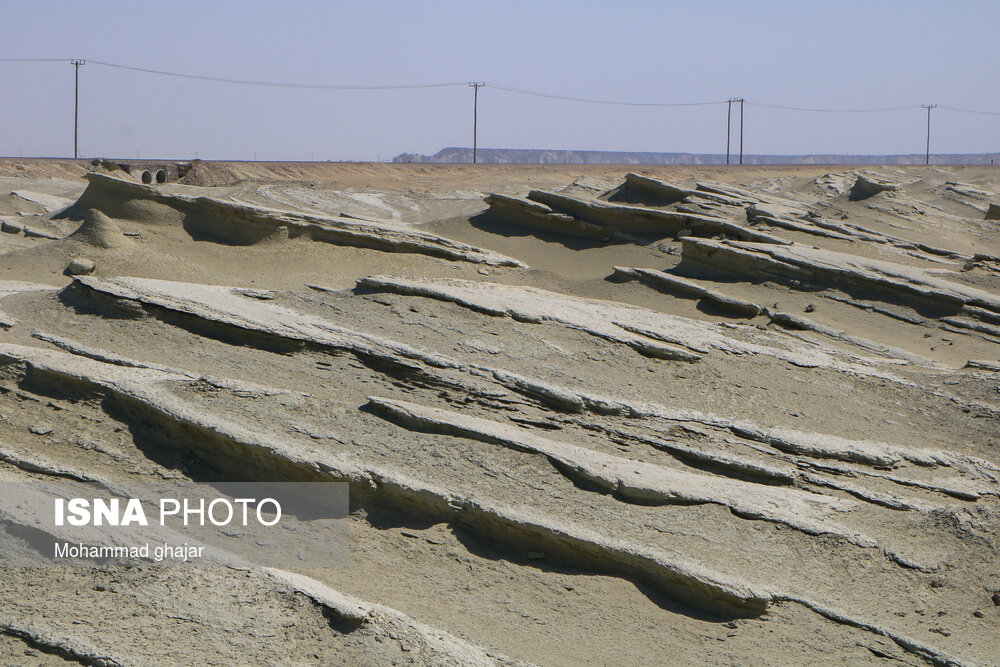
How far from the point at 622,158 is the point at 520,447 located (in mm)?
177031

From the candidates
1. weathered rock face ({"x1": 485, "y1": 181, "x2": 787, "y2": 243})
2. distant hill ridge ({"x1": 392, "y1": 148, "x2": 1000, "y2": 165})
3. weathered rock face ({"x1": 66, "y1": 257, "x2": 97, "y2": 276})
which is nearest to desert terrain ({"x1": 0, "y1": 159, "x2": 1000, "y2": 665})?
weathered rock face ({"x1": 66, "y1": 257, "x2": 97, "y2": 276})

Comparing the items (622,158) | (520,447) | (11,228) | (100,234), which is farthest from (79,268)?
(622,158)

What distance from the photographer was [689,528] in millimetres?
5242

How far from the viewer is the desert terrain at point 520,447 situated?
4.21 meters

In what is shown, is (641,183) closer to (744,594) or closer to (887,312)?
(887,312)

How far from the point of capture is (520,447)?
18.7 ft

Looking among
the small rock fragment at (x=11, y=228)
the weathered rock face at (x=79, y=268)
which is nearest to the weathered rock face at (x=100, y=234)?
the weathered rock face at (x=79, y=268)

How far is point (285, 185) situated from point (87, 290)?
9.99m

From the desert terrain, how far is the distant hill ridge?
118 metres

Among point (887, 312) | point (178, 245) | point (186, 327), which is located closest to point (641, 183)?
point (887, 312)

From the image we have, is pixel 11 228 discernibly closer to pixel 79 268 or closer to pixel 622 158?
pixel 79 268

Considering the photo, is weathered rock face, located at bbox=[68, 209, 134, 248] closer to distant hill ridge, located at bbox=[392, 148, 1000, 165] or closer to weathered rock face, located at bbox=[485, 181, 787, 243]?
weathered rock face, located at bbox=[485, 181, 787, 243]

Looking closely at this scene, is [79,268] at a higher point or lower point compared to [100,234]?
lower

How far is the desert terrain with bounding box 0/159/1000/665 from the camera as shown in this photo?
13.8ft
